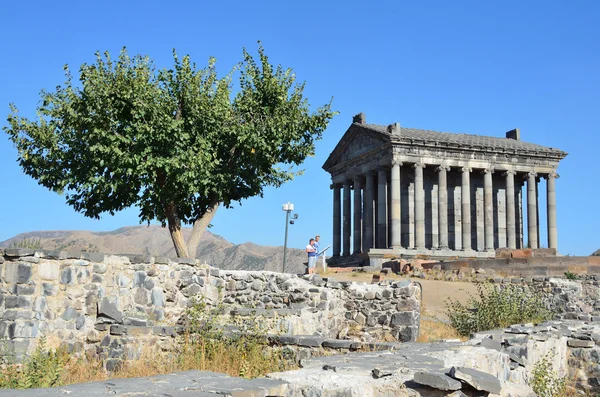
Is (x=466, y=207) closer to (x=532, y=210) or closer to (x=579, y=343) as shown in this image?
(x=532, y=210)

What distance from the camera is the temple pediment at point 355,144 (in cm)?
4488

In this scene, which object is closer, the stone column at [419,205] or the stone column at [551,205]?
the stone column at [419,205]

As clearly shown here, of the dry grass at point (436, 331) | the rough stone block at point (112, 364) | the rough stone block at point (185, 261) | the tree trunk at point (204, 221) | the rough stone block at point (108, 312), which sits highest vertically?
the tree trunk at point (204, 221)

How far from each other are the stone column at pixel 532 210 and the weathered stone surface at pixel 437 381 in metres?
44.5


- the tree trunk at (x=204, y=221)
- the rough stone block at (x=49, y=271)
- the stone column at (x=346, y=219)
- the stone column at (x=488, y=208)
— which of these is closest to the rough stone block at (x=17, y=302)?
the rough stone block at (x=49, y=271)

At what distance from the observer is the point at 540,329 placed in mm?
11477

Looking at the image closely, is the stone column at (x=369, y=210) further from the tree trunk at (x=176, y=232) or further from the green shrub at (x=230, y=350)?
the green shrub at (x=230, y=350)

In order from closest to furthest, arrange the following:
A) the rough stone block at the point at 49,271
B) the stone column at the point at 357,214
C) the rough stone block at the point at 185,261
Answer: the rough stone block at the point at 49,271 < the rough stone block at the point at 185,261 < the stone column at the point at 357,214

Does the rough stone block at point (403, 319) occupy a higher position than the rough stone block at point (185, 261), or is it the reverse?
the rough stone block at point (185, 261)

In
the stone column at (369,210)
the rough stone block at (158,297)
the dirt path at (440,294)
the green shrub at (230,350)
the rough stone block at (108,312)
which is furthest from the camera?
the stone column at (369,210)

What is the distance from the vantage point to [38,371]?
8.23 m

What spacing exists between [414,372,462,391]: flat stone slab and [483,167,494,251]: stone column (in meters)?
41.8

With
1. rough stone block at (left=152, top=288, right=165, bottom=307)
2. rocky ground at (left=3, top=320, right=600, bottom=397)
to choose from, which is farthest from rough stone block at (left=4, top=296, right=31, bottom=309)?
rocky ground at (left=3, top=320, right=600, bottom=397)

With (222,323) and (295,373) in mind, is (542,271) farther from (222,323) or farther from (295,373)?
(295,373)
